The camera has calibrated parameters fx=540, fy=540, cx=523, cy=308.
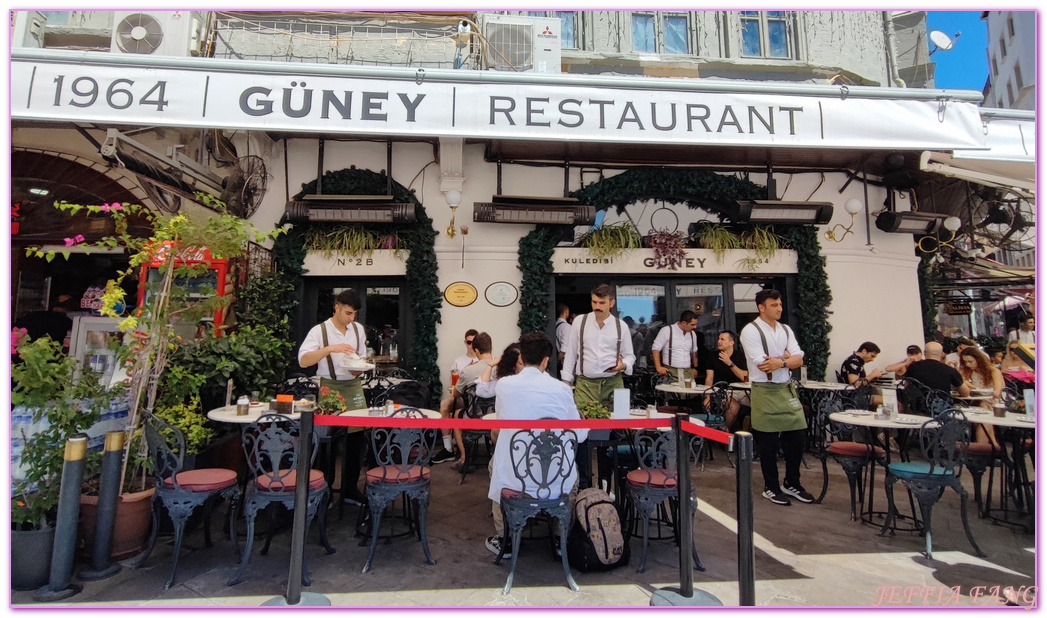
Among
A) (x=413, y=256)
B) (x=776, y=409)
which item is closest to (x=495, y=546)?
(x=776, y=409)

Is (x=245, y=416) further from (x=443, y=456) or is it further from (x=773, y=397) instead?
(x=773, y=397)

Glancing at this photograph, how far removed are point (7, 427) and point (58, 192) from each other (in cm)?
672

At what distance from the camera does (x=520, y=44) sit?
7867 mm

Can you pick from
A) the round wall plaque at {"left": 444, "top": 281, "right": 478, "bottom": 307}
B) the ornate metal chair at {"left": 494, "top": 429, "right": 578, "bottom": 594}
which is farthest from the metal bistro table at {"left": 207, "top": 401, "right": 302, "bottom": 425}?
the round wall plaque at {"left": 444, "top": 281, "right": 478, "bottom": 307}

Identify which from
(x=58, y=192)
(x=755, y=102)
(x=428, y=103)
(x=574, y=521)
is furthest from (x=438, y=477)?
(x=58, y=192)

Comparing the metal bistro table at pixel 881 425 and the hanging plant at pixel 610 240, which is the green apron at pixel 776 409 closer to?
the metal bistro table at pixel 881 425

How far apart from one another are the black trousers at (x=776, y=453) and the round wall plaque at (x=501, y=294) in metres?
3.80

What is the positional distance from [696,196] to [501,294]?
10.9ft

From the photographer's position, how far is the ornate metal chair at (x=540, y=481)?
306cm

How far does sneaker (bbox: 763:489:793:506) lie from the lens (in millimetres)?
4645

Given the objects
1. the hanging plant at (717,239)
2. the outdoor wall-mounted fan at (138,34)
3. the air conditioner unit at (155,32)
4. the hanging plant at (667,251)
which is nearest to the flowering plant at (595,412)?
the hanging plant at (667,251)

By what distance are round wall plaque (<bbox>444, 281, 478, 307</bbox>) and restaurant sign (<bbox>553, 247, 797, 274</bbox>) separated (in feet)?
4.06

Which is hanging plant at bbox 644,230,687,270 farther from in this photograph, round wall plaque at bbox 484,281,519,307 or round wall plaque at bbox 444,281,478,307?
round wall plaque at bbox 444,281,478,307

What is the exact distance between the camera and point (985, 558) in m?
3.57
